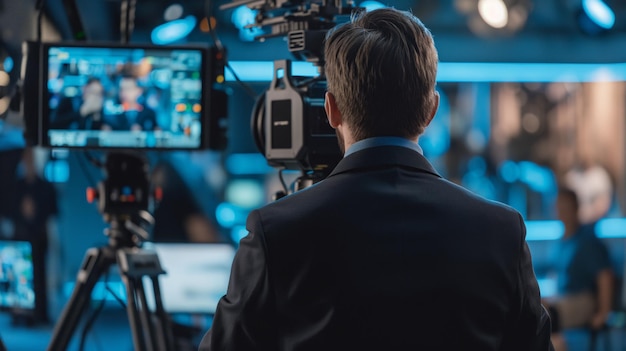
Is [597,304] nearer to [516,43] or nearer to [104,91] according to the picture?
[516,43]

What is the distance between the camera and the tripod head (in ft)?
8.88

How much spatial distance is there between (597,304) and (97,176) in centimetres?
311

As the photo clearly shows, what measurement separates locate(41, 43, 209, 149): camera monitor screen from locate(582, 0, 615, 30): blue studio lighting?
327cm

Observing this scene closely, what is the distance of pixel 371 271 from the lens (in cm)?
106

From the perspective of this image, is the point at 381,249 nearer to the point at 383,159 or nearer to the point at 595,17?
the point at 383,159

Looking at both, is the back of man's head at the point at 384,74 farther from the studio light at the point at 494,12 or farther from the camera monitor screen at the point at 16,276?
the studio light at the point at 494,12

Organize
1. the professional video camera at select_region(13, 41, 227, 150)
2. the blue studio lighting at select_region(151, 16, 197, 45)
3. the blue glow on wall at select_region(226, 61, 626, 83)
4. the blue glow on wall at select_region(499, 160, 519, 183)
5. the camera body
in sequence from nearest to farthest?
the camera body, the professional video camera at select_region(13, 41, 227, 150), the blue studio lighting at select_region(151, 16, 197, 45), the blue glow on wall at select_region(226, 61, 626, 83), the blue glow on wall at select_region(499, 160, 519, 183)

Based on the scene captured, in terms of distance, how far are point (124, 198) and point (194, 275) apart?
1191 millimetres

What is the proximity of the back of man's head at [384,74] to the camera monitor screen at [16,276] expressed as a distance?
8.23 ft

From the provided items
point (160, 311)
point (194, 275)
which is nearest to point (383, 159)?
point (160, 311)

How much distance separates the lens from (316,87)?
6.48 ft

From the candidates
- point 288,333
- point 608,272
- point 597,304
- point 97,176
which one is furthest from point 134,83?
point 597,304

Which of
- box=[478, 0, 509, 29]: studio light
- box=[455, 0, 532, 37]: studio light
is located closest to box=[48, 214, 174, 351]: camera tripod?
box=[478, 0, 509, 29]: studio light

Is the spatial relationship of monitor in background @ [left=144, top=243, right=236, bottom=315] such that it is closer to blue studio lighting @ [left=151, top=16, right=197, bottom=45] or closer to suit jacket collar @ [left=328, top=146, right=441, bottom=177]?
blue studio lighting @ [left=151, top=16, right=197, bottom=45]
